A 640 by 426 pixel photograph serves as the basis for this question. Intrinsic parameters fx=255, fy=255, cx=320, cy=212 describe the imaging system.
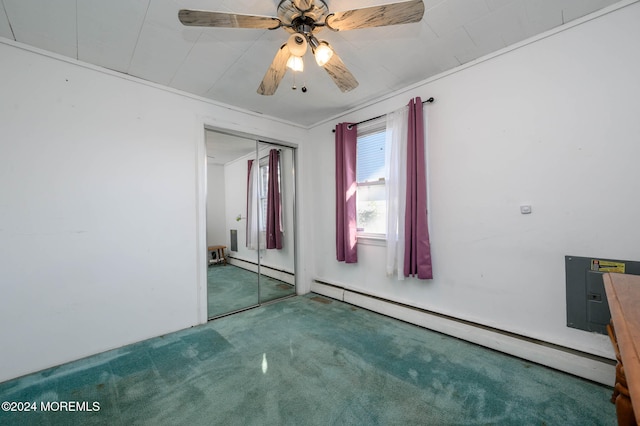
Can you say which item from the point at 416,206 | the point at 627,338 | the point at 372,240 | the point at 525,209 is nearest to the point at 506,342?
the point at 525,209

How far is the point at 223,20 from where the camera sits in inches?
53.7

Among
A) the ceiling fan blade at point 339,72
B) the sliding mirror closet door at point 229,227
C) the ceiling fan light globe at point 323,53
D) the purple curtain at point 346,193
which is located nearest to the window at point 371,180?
the purple curtain at point 346,193

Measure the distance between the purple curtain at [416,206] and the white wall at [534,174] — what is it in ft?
0.41

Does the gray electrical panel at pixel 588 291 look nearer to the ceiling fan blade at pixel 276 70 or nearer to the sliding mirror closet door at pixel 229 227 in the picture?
the ceiling fan blade at pixel 276 70

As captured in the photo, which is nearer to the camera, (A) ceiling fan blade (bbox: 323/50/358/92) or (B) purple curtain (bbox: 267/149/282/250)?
(A) ceiling fan blade (bbox: 323/50/358/92)

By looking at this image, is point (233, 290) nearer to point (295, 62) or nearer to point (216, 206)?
point (216, 206)

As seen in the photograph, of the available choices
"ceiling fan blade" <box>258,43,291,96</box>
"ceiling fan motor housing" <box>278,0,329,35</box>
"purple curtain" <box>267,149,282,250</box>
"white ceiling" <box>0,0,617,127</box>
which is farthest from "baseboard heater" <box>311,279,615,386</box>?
"ceiling fan motor housing" <box>278,0,329,35</box>

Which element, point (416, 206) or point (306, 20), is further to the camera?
point (416, 206)

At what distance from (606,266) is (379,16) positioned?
2.18 m

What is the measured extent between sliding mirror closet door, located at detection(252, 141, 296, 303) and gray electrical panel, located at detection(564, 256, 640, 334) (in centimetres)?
295

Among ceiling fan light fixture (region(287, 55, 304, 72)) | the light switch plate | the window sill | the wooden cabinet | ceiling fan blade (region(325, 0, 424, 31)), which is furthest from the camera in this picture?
the window sill

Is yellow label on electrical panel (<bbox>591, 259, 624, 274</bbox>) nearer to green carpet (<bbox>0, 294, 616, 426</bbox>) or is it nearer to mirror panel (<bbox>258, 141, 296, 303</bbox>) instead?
green carpet (<bbox>0, 294, 616, 426</bbox>)

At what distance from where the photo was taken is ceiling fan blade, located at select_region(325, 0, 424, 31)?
127 cm

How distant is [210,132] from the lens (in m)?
2.97
